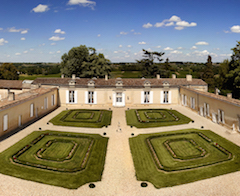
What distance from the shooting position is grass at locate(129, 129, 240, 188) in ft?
46.0

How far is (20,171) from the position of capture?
14516 millimetres

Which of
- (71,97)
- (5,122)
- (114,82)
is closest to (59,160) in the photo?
(5,122)

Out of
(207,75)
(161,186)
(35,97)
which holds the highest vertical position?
(207,75)

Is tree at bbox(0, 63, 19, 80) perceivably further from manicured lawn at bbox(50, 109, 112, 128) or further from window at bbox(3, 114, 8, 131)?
window at bbox(3, 114, 8, 131)

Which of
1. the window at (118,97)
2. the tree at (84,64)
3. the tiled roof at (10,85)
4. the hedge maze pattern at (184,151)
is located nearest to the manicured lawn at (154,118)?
the hedge maze pattern at (184,151)

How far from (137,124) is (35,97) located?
1632 cm

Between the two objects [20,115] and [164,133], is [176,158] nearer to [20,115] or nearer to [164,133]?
[164,133]

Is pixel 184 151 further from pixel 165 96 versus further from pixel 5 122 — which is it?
pixel 165 96

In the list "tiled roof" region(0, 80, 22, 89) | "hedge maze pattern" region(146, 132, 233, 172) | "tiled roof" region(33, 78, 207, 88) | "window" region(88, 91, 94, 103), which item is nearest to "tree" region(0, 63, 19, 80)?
"tiled roof" region(0, 80, 22, 89)

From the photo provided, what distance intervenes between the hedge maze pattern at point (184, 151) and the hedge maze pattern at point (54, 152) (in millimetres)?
6665

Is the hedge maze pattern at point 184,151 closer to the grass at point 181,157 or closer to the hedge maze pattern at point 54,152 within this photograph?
the grass at point 181,157

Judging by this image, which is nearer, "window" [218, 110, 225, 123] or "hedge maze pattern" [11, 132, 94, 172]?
"hedge maze pattern" [11, 132, 94, 172]

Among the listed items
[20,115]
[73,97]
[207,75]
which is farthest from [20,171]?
[207,75]

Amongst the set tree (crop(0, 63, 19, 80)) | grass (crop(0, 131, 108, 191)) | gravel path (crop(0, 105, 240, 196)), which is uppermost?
tree (crop(0, 63, 19, 80))
